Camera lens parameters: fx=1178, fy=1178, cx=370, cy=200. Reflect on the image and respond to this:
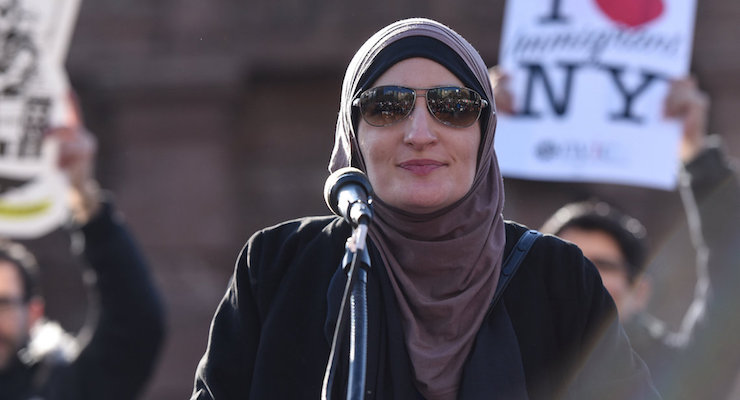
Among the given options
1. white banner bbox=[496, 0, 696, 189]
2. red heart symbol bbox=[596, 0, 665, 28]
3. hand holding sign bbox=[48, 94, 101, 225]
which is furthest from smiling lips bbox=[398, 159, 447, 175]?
hand holding sign bbox=[48, 94, 101, 225]

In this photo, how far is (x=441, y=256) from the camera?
2186 millimetres

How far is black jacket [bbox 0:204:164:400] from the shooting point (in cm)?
425

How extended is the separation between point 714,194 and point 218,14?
4880 millimetres

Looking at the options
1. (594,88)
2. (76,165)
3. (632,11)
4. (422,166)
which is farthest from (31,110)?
(422,166)

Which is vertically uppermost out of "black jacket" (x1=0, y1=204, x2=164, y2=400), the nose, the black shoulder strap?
the nose

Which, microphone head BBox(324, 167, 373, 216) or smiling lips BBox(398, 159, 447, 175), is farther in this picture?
smiling lips BBox(398, 159, 447, 175)

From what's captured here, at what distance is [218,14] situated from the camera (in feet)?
26.6

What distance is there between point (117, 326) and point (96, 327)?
12 cm

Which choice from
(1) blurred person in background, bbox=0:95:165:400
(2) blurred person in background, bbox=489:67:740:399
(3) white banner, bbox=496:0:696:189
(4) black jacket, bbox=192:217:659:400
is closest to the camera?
(4) black jacket, bbox=192:217:659:400

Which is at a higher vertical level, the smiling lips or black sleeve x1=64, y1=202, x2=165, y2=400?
the smiling lips

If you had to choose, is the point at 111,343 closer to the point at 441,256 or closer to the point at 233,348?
the point at 233,348

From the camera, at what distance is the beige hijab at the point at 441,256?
6.99ft

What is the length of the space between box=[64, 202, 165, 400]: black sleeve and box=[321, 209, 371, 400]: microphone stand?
246 centimetres

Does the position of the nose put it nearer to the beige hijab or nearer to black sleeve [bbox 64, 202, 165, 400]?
the beige hijab
